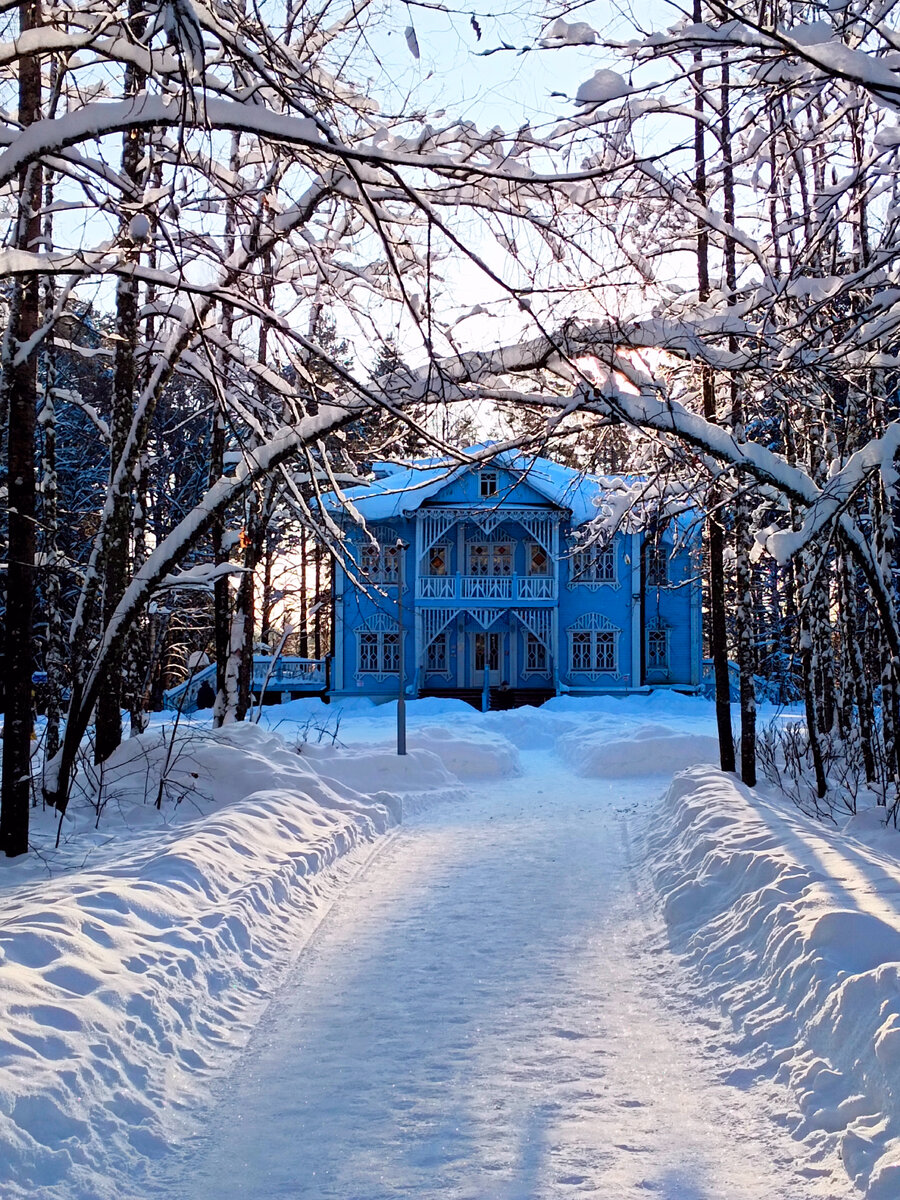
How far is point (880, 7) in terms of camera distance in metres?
6.14

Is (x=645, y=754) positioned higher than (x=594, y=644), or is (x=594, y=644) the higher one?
(x=594, y=644)

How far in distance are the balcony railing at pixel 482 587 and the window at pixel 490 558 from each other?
1.57 m

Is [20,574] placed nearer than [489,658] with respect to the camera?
Yes

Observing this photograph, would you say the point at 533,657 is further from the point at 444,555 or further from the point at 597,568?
the point at 444,555

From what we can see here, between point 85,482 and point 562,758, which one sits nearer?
point 562,758

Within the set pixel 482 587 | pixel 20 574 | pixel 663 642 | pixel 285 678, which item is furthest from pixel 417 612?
pixel 20 574

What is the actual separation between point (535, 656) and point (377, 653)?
5502mm

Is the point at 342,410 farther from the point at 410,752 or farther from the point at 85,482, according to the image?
the point at 85,482

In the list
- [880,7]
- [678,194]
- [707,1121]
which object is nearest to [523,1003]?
[707,1121]

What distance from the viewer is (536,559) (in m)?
36.4

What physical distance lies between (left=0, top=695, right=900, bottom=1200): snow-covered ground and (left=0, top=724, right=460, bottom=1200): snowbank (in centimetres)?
2

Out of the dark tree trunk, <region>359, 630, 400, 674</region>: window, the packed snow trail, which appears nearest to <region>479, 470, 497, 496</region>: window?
<region>359, 630, 400, 674</region>: window

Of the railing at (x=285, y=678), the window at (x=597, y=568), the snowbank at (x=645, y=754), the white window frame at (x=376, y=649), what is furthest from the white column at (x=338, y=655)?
the snowbank at (x=645, y=754)

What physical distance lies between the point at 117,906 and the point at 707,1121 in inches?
143
